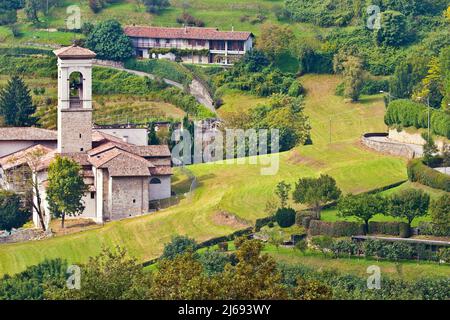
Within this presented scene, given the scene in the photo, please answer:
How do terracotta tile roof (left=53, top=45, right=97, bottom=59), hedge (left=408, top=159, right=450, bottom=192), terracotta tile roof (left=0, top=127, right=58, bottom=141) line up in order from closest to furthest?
1. hedge (left=408, top=159, right=450, bottom=192)
2. terracotta tile roof (left=53, top=45, right=97, bottom=59)
3. terracotta tile roof (left=0, top=127, right=58, bottom=141)

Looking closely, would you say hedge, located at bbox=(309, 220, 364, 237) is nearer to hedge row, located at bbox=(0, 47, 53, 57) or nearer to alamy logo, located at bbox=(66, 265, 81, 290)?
alamy logo, located at bbox=(66, 265, 81, 290)

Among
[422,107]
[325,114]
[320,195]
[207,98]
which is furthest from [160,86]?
[320,195]

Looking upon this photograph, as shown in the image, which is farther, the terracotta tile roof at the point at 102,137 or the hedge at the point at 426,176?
the terracotta tile roof at the point at 102,137

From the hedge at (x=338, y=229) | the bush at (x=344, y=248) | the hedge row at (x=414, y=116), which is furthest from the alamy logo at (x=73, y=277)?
the hedge row at (x=414, y=116)

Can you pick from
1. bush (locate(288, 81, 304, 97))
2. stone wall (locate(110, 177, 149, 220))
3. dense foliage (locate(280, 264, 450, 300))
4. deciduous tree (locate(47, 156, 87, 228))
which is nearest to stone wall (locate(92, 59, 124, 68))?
bush (locate(288, 81, 304, 97))

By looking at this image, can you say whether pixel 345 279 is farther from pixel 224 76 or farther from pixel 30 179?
pixel 224 76

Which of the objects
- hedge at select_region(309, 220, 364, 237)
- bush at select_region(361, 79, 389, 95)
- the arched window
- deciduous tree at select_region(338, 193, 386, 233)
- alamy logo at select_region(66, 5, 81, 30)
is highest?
alamy logo at select_region(66, 5, 81, 30)

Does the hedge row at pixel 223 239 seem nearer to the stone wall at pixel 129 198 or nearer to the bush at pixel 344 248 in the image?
the bush at pixel 344 248
